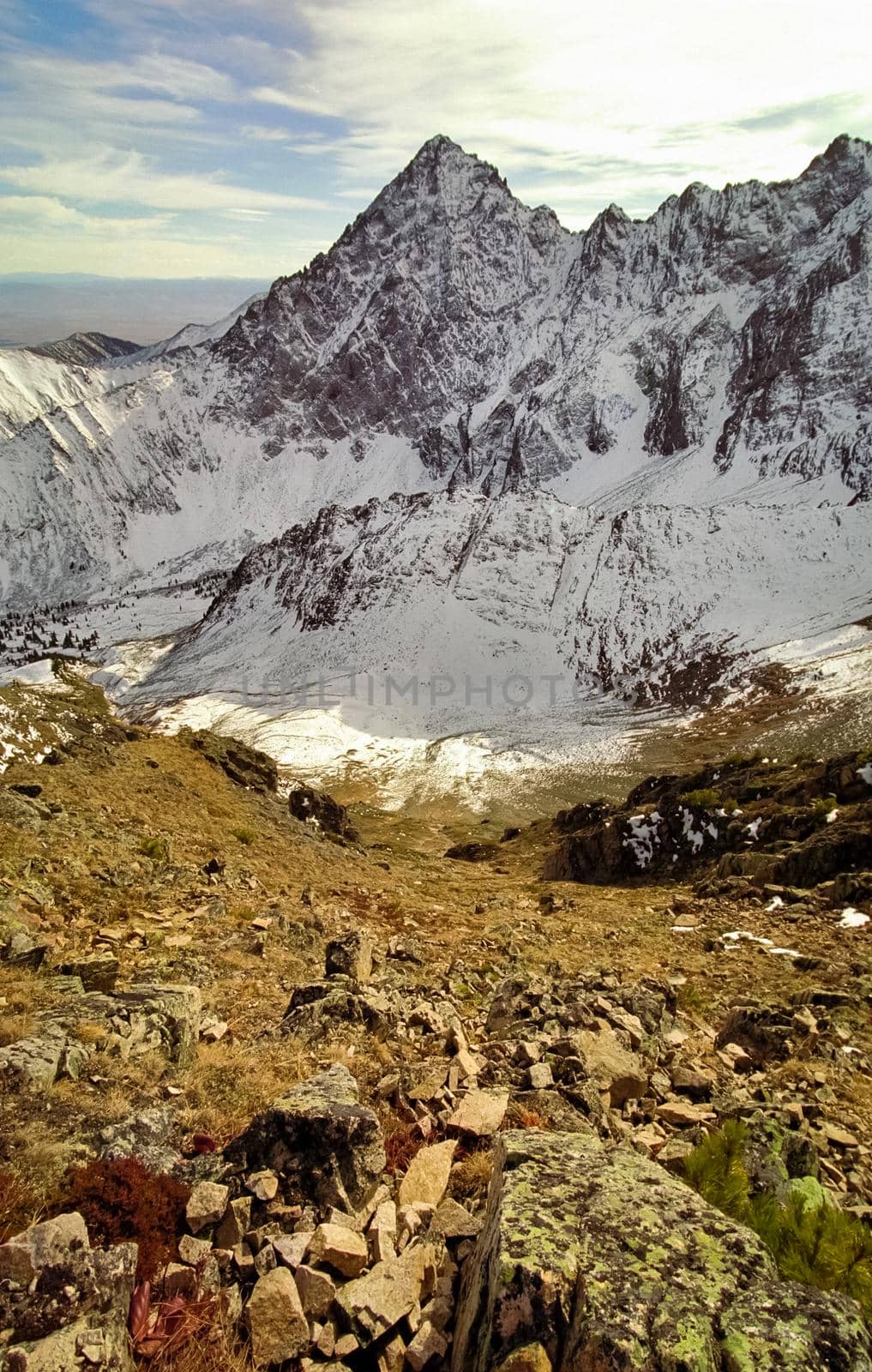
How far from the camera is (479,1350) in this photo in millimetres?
3979

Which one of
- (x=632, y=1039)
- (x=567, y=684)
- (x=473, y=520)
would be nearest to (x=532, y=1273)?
(x=632, y=1039)

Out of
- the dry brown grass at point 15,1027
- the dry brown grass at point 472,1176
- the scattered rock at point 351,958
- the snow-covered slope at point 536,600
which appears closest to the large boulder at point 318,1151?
the dry brown grass at point 472,1176

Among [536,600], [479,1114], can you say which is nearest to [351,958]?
[479,1114]

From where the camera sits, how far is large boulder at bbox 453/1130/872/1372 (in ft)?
12.1

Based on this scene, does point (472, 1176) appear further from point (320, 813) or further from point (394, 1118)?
point (320, 813)

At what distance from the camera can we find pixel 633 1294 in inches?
157

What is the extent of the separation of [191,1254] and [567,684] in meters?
107

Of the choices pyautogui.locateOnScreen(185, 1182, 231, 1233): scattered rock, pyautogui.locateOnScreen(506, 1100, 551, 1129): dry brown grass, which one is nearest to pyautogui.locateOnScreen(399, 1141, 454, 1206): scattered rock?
pyautogui.locateOnScreen(506, 1100, 551, 1129): dry brown grass

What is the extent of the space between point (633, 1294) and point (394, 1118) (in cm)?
369

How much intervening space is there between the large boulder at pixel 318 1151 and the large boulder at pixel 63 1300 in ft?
5.13

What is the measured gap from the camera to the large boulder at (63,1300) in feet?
12.4

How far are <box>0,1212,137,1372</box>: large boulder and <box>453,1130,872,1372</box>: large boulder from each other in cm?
199

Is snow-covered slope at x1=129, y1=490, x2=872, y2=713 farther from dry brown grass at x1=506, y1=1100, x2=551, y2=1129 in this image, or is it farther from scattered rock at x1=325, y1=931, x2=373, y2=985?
dry brown grass at x1=506, y1=1100, x2=551, y2=1129

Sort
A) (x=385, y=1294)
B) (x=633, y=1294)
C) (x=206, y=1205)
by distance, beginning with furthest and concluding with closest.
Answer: (x=206, y=1205) → (x=385, y=1294) → (x=633, y=1294)
